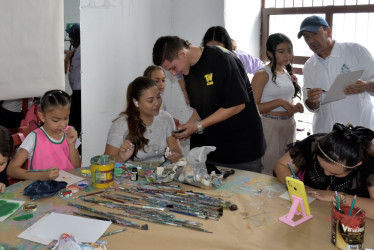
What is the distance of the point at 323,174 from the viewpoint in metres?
1.67

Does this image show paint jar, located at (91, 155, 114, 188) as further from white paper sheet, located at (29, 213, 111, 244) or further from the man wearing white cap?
the man wearing white cap

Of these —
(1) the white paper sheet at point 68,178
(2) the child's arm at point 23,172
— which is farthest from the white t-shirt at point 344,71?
(2) the child's arm at point 23,172

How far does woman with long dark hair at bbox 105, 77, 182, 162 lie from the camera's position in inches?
87.2

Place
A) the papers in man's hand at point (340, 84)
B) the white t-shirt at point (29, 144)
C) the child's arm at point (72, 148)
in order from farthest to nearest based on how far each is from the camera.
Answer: the papers in man's hand at point (340, 84) < the child's arm at point (72, 148) < the white t-shirt at point (29, 144)

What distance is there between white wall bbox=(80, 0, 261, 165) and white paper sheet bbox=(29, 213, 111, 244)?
5.77 ft

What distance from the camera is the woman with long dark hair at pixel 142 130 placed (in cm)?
221

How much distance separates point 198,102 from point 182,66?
256 mm

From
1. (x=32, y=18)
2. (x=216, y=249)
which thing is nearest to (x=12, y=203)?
(x=216, y=249)

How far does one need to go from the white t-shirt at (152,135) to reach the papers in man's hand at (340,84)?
1076 millimetres

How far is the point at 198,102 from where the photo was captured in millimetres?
2225

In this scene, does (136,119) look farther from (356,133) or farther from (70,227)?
(356,133)

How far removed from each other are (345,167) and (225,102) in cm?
75

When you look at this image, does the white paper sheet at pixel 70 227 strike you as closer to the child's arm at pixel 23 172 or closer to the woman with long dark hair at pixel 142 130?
the child's arm at pixel 23 172

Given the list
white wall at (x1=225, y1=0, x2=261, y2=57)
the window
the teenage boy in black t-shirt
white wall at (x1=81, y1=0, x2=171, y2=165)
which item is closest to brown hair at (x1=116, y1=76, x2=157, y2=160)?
the teenage boy in black t-shirt
